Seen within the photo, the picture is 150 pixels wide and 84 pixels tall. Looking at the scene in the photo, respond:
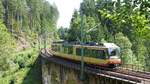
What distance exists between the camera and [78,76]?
32.0 m

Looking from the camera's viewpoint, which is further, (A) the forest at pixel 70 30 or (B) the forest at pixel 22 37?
(B) the forest at pixel 22 37

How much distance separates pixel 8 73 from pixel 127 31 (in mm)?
35758

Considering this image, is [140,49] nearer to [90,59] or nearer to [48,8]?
[90,59]

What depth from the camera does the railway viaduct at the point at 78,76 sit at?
21.6m

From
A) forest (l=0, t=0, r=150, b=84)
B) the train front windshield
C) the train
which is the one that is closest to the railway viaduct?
the train

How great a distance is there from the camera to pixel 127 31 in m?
89.9

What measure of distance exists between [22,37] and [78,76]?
78.6 metres

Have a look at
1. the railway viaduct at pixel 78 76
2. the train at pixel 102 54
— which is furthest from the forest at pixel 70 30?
the railway viaduct at pixel 78 76

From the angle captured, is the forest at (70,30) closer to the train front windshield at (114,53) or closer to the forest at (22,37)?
the forest at (22,37)

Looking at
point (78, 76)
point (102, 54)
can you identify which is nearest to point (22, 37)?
point (78, 76)

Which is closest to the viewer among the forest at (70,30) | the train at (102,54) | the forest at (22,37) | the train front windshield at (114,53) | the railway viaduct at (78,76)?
the forest at (70,30)

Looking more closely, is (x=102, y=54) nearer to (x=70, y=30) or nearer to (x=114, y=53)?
(x=114, y=53)

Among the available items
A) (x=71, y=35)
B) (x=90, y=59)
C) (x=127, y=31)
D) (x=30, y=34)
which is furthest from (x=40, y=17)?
(x=90, y=59)

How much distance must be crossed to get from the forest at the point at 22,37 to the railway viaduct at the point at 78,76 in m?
8.94
